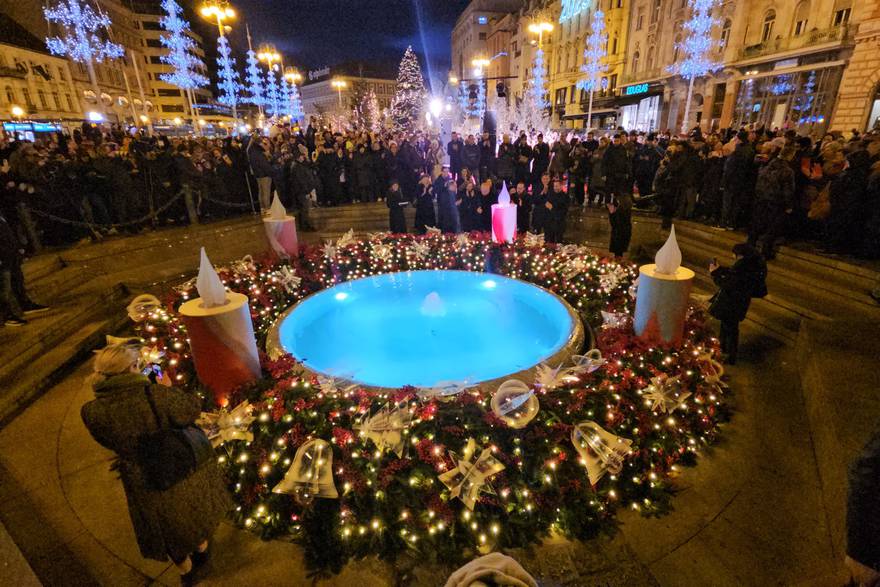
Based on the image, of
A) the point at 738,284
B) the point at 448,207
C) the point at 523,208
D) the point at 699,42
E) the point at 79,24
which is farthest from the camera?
the point at 699,42

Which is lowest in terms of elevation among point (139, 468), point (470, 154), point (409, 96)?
point (139, 468)

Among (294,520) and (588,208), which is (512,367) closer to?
(294,520)

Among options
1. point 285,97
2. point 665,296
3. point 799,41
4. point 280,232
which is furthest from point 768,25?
point 285,97

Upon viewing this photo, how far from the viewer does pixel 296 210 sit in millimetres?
11953

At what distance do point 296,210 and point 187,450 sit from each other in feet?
33.5

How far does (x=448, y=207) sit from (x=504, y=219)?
6.29ft

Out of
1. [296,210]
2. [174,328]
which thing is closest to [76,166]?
[296,210]

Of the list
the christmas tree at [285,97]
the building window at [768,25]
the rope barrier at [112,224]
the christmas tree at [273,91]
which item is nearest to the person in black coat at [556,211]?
the rope barrier at [112,224]

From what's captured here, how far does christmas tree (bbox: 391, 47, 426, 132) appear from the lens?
97.5 ft

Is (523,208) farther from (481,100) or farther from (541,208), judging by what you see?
(481,100)

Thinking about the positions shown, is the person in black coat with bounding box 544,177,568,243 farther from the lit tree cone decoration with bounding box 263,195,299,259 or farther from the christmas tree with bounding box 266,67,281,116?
the christmas tree with bounding box 266,67,281,116

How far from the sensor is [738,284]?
5023 mm

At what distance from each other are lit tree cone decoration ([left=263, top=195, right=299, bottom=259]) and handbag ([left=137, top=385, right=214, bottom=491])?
5209 mm

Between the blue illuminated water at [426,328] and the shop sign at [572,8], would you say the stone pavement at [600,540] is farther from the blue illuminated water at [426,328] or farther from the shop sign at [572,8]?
the shop sign at [572,8]
